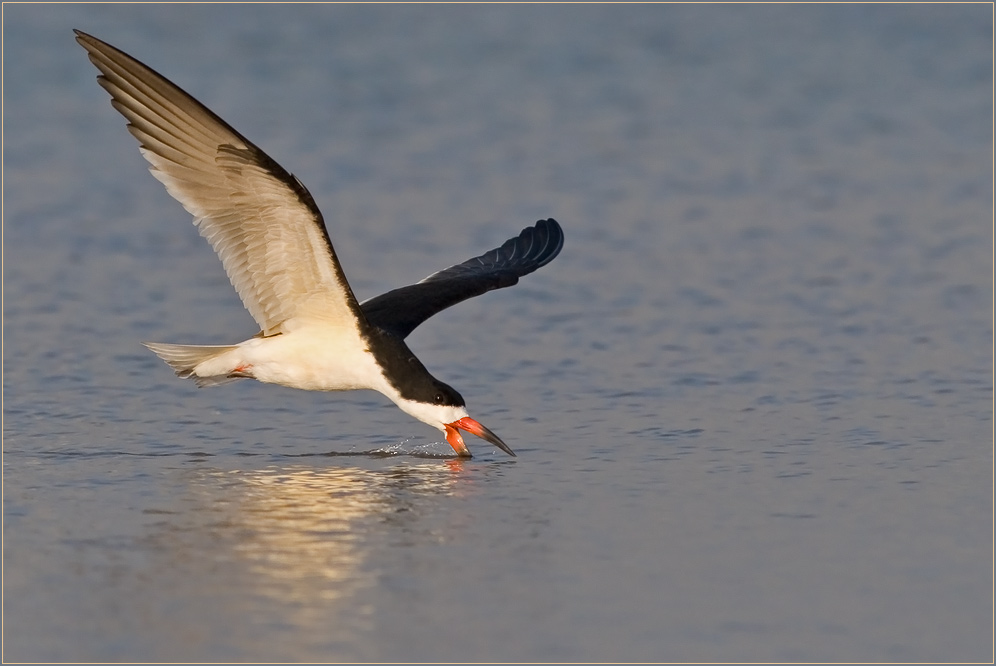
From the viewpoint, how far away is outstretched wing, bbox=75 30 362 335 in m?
6.71

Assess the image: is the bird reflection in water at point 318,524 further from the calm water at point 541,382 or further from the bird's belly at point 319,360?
the bird's belly at point 319,360

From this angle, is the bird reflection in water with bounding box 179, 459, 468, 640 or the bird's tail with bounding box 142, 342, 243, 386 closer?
the bird reflection in water with bounding box 179, 459, 468, 640

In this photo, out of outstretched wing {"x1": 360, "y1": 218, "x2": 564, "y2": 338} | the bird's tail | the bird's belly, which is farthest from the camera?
outstretched wing {"x1": 360, "y1": 218, "x2": 564, "y2": 338}

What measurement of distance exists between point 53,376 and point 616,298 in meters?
3.54

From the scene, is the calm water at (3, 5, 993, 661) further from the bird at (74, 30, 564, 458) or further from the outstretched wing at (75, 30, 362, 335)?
the outstretched wing at (75, 30, 362, 335)

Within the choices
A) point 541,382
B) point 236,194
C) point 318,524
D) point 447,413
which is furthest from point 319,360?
point 541,382

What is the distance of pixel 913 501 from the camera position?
258 inches

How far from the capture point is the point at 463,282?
28.4ft

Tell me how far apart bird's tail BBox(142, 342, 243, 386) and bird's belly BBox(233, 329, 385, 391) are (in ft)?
0.68

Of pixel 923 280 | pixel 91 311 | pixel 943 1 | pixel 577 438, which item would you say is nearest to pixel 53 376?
pixel 91 311

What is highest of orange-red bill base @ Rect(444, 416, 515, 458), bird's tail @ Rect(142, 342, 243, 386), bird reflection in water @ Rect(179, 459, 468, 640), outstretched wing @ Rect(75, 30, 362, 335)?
outstretched wing @ Rect(75, 30, 362, 335)

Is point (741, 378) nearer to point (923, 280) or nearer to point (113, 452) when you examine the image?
point (923, 280)

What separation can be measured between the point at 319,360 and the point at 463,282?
143cm

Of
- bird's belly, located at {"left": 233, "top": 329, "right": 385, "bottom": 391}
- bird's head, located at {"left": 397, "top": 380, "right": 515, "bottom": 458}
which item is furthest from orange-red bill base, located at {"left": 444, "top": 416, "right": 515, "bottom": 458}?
bird's belly, located at {"left": 233, "top": 329, "right": 385, "bottom": 391}
